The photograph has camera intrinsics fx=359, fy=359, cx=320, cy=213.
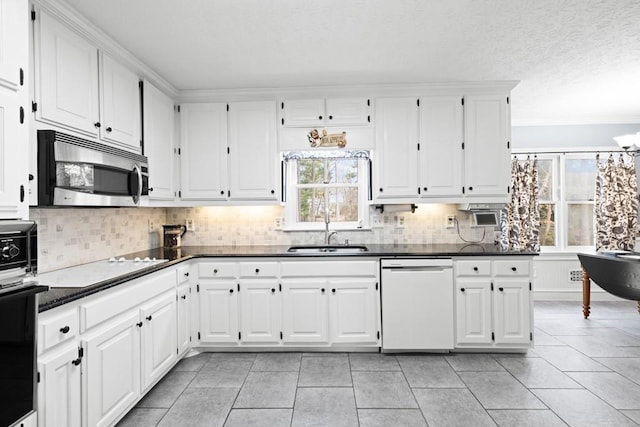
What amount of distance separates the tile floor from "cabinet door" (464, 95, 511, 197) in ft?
5.17

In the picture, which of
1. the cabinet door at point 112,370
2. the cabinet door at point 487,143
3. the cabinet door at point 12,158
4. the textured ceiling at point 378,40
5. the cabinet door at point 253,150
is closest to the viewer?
the cabinet door at point 12,158

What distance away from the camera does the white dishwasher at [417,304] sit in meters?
3.15

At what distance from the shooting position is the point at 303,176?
4.01 m

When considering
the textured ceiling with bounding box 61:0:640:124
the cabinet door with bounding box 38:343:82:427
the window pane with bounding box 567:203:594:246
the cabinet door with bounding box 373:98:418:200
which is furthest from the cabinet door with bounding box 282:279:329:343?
the window pane with bounding box 567:203:594:246

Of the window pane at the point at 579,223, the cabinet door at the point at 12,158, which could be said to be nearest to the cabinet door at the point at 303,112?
the cabinet door at the point at 12,158

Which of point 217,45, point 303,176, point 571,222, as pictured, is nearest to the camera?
point 217,45

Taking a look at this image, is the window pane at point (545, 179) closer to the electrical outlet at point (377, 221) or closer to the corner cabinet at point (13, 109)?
the electrical outlet at point (377, 221)

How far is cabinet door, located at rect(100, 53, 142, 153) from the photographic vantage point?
2.46 metres

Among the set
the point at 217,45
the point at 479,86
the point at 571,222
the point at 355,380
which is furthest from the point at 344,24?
the point at 571,222

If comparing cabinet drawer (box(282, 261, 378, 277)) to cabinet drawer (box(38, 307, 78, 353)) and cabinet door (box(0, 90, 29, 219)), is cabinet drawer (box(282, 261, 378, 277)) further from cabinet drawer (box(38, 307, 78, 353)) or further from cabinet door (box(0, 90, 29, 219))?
cabinet door (box(0, 90, 29, 219))

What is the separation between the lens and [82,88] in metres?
2.22

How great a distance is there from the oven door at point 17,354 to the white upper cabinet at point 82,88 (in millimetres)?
1105

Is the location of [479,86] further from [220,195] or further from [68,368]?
[68,368]

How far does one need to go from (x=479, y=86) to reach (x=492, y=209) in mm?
1189
